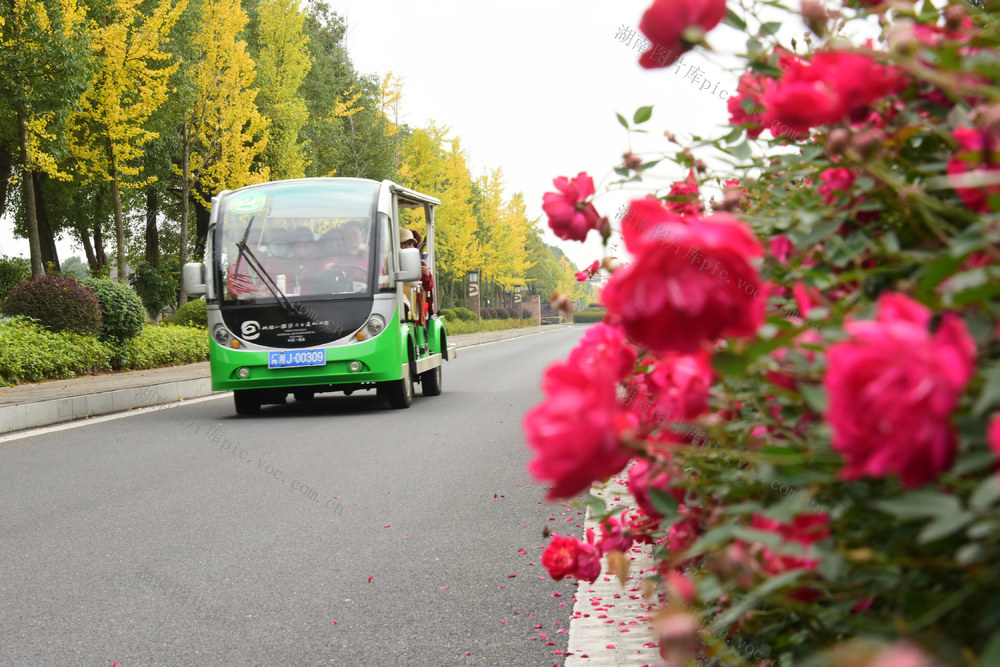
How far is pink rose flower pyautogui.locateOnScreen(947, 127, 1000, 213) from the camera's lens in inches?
35.5

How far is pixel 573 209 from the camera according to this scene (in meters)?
1.77

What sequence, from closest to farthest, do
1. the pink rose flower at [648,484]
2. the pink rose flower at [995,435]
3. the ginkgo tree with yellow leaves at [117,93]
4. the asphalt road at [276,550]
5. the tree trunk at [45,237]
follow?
1. the pink rose flower at [995,435]
2. the pink rose flower at [648,484]
3. the asphalt road at [276,550]
4. the ginkgo tree with yellow leaves at [117,93]
5. the tree trunk at [45,237]

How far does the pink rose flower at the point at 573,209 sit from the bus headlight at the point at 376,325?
8.92m

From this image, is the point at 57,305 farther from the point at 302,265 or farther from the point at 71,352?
the point at 302,265

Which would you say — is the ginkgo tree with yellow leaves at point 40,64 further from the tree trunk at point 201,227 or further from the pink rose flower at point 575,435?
the pink rose flower at point 575,435

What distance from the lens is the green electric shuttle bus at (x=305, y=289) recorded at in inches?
414

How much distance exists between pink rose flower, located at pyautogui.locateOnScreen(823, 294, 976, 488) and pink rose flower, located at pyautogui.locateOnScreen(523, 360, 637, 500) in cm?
21

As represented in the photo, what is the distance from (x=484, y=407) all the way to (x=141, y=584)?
7588 mm

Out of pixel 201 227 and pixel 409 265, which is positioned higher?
pixel 201 227

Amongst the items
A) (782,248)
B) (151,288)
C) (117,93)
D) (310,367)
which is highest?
(117,93)

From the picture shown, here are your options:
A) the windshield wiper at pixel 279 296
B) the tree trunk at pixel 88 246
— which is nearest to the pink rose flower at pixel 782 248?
the windshield wiper at pixel 279 296

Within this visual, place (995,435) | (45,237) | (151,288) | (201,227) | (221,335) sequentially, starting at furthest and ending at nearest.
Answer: (201,227) < (45,237) < (151,288) < (221,335) < (995,435)

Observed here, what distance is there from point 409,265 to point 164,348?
28.9ft

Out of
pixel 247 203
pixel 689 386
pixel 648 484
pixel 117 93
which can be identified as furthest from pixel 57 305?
pixel 689 386
